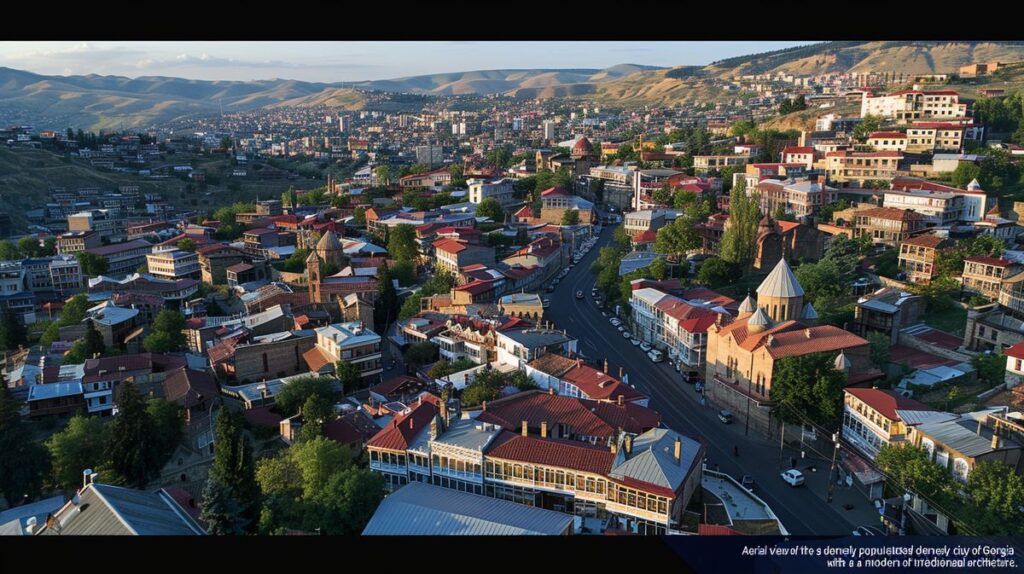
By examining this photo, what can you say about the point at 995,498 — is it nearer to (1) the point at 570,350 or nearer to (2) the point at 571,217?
(1) the point at 570,350

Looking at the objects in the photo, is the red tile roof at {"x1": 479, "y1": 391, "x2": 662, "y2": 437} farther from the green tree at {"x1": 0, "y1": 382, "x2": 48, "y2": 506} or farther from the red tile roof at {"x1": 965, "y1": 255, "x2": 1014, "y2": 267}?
the red tile roof at {"x1": 965, "y1": 255, "x2": 1014, "y2": 267}

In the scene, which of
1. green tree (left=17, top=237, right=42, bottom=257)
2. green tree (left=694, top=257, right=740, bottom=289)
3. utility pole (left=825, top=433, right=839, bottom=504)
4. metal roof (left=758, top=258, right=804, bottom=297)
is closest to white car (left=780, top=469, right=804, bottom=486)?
utility pole (left=825, top=433, right=839, bottom=504)

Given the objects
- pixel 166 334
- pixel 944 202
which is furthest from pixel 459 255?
pixel 944 202

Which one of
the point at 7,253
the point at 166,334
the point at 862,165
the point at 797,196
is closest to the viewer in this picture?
the point at 166,334

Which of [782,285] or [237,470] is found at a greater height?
[782,285]

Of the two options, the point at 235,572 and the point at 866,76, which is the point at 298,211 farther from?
the point at 866,76

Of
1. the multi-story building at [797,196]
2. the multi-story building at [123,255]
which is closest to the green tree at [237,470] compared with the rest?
the multi-story building at [797,196]
